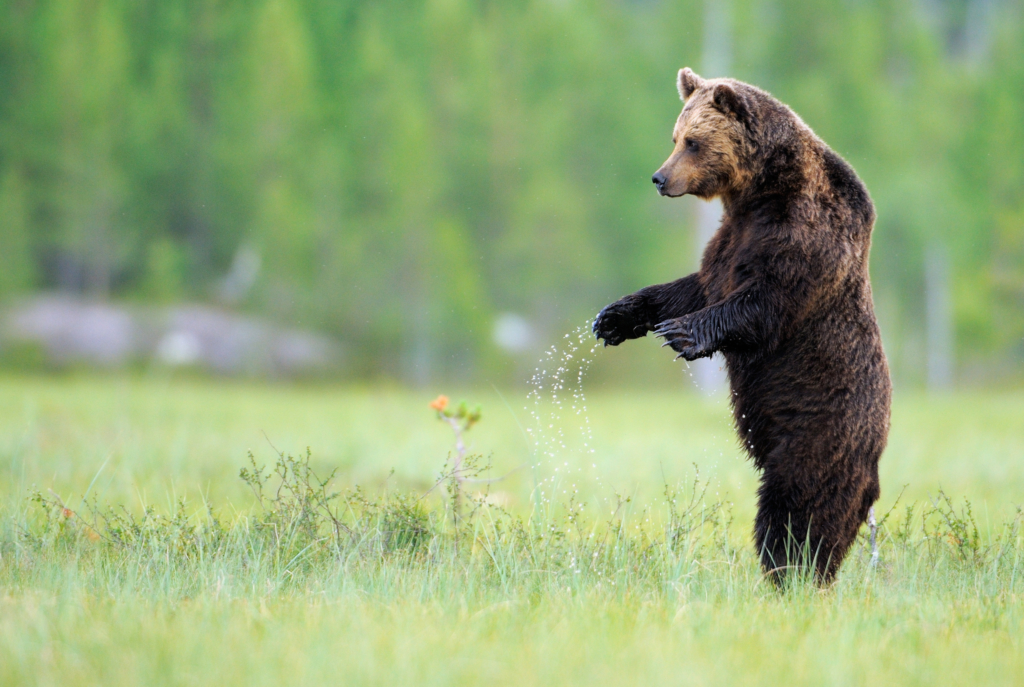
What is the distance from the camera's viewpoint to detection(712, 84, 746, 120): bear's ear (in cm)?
408

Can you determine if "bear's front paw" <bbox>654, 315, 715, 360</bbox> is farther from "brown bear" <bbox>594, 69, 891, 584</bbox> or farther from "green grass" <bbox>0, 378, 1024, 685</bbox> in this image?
"green grass" <bbox>0, 378, 1024, 685</bbox>

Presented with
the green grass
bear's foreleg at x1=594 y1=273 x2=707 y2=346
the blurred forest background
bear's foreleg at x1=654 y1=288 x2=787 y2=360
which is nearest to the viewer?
the green grass

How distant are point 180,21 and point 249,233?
193 inches

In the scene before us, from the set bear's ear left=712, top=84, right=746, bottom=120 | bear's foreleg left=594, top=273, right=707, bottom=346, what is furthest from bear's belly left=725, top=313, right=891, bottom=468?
bear's ear left=712, top=84, right=746, bottom=120

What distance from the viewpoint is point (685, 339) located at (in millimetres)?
3838

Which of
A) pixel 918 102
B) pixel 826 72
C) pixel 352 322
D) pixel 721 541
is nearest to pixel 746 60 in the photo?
pixel 826 72

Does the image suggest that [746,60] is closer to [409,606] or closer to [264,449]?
[264,449]

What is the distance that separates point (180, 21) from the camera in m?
20.8

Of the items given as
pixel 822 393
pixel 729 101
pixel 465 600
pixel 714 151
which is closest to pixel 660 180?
pixel 714 151

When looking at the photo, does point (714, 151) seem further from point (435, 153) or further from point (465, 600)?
point (435, 153)

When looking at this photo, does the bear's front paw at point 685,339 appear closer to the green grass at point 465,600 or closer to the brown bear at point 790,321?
the brown bear at point 790,321

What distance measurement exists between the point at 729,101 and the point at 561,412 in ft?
33.8

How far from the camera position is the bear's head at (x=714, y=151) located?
407cm

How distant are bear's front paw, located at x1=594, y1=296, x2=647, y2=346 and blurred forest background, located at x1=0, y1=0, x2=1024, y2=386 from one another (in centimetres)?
1558
